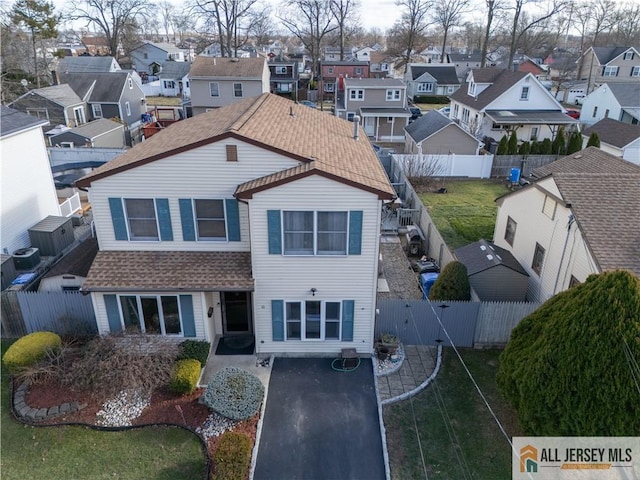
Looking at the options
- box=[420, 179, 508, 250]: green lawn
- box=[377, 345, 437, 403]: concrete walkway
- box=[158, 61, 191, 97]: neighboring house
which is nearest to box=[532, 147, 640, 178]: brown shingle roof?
box=[420, 179, 508, 250]: green lawn

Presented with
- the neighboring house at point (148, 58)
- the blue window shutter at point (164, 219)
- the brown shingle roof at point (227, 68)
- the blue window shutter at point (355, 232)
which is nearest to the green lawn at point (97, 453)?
the blue window shutter at point (164, 219)

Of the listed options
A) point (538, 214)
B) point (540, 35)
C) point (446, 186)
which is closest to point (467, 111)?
point (446, 186)

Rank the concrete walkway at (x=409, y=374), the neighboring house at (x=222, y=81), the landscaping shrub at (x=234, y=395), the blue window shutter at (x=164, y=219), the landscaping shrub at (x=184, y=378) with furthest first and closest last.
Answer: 1. the neighboring house at (x=222, y=81)
2. the blue window shutter at (x=164, y=219)
3. the concrete walkway at (x=409, y=374)
4. the landscaping shrub at (x=184, y=378)
5. the landscaping shrub at (x=234, y=395)

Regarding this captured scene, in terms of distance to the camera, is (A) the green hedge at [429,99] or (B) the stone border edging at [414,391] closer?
(B) the stone border edging at [414,391]

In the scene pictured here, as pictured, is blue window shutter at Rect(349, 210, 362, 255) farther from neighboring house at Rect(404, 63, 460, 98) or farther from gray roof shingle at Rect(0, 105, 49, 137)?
neighboring house at Rect(404, 63, 460, 98)

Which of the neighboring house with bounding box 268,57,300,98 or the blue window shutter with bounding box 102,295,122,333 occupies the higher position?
the neighboring house with bounding box 268,57,300,98

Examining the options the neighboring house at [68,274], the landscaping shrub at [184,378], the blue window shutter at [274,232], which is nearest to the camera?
the landscaping shrub at [184,378]

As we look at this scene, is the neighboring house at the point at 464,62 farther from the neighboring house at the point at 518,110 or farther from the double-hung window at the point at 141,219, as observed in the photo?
the double-hung window at the point at 141,219

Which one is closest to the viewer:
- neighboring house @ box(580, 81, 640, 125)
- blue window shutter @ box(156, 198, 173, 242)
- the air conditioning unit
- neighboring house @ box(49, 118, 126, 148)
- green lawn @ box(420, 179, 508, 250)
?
blue window shutter @ box(156, 198, 173, 242)
